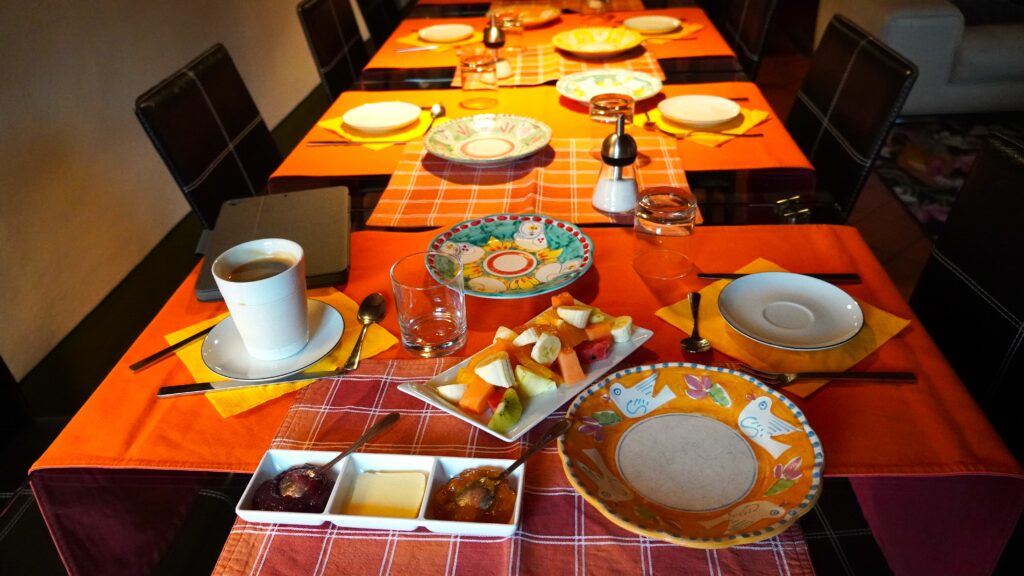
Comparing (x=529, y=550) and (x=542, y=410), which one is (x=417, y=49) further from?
(x=529, y=550)

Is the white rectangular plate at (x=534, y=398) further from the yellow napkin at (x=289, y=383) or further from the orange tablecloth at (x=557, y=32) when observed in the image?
the orange tablecloth at (x=557, y=32)

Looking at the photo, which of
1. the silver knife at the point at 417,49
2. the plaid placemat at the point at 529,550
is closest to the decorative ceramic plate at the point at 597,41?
the silver knife at the point at 417,49

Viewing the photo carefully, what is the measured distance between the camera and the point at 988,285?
967 millimetres

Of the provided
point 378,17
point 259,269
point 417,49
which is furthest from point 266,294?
point 378,17

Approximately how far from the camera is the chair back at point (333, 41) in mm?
1860

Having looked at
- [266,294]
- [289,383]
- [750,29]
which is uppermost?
[266,294]

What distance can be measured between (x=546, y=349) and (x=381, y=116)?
91 cm

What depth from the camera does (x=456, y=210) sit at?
1155 mm

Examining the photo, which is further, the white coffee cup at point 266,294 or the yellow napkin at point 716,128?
the yellow napkin at point 716,128

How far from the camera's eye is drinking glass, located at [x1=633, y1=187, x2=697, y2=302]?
0.98 m

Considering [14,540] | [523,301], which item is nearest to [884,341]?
[523,301]

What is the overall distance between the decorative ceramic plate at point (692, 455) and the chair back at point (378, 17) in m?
2.05

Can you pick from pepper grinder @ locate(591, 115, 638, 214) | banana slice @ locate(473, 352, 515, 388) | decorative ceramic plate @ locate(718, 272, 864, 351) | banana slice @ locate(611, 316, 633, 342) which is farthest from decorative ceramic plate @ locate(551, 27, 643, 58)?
banana slice @ locate(473, 352, 515, 388)

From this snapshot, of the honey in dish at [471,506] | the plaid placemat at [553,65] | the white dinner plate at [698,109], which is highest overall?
the honey in dish at [471,506]
